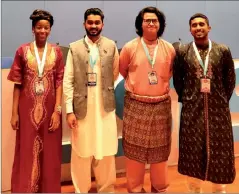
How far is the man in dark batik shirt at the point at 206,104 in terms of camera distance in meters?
2.78

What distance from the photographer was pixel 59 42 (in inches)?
165

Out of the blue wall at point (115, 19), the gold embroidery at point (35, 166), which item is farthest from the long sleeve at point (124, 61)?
the blue wall at point (115, 19)

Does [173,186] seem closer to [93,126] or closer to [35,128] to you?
[93,126]

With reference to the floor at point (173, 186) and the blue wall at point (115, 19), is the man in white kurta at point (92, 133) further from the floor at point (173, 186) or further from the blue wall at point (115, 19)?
the blue wall at point (115, 19)

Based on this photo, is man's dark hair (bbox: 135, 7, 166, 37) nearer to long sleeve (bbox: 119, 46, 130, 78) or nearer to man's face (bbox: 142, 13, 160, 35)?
man's face (bbox: 142, 13, 160, 35)

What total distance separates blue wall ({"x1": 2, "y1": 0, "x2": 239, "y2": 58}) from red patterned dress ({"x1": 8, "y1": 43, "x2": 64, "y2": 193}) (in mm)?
1197

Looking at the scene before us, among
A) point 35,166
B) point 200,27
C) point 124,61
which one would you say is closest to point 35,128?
point 35,166

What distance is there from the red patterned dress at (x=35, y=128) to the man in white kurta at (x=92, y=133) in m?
0.12

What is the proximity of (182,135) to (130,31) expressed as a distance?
6.60 ft

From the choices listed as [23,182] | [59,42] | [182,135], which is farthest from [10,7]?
[182,135]

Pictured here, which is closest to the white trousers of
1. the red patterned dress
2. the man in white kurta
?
the man in white kurta

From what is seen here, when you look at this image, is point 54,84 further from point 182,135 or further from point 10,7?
point 10,7

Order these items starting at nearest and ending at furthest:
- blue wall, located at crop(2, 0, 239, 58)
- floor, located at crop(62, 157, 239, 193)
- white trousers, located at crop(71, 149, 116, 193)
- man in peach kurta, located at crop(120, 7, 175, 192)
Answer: man in peach kurta, located at crop(120, 7, 175, 192) → white trousers, located at crop(71, 149, 116, 193) → floor, located at crop(62, 157, 239, 193) → blue wall, located at crop(2, 0, 239, 58)

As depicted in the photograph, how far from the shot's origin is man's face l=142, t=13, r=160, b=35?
284 centimetres
